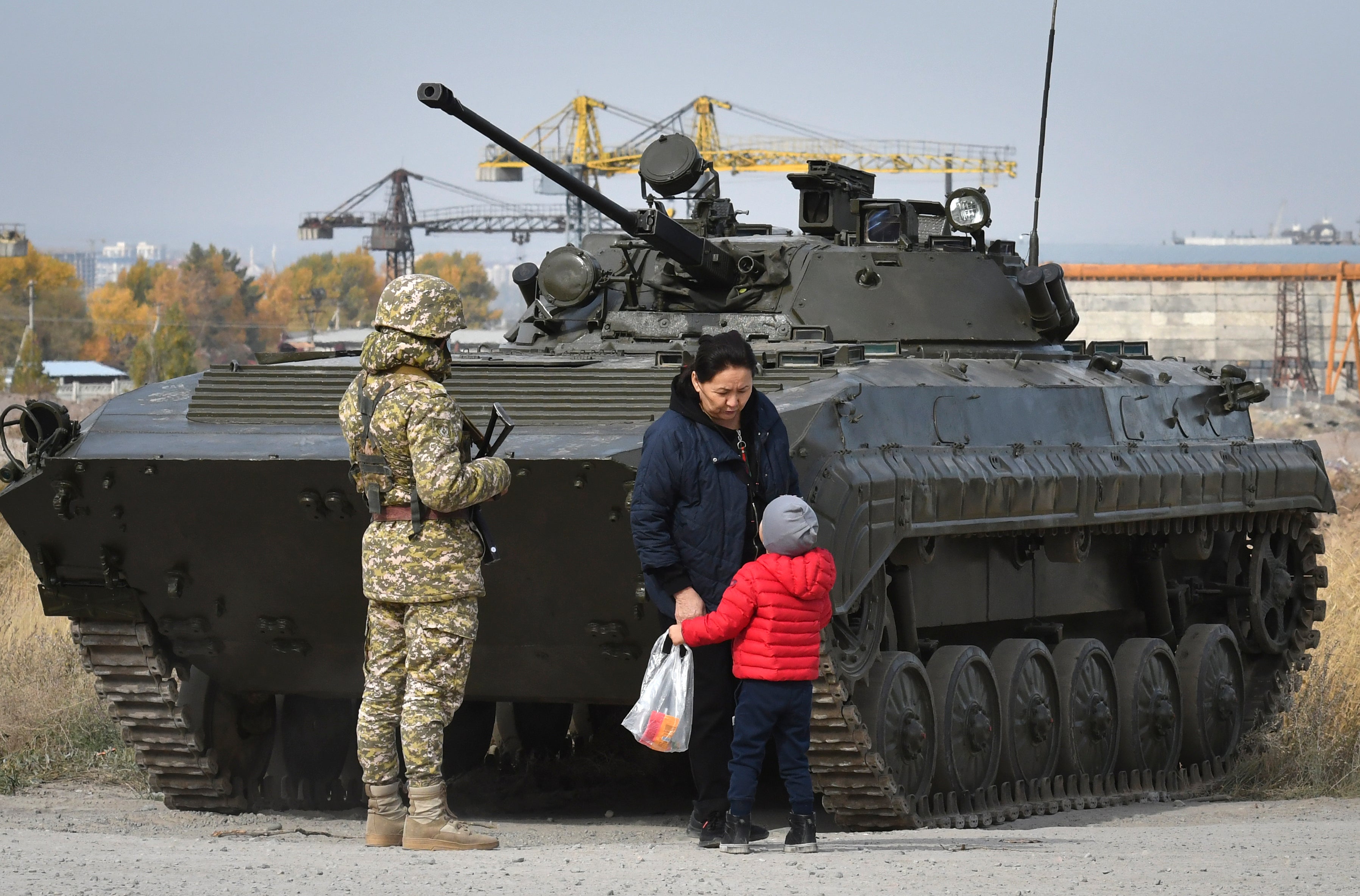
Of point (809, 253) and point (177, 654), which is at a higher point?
point (809, 253)

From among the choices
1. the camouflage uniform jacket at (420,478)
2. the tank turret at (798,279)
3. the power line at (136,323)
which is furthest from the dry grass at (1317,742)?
the power line at (136,323)

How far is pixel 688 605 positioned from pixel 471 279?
128m

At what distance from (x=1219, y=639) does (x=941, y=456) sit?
11.7 ft

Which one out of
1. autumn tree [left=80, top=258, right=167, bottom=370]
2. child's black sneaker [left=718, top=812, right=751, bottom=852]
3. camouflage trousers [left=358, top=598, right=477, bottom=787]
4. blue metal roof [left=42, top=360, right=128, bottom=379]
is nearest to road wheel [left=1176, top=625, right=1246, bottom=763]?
child's black sneaker [left=718, top=812, right=751, bottom=852]

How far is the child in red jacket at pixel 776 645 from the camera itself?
23.0 feet

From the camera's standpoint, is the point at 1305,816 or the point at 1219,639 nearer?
the point at 1305,816

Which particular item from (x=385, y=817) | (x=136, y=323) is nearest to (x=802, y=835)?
(x=385, y=817)

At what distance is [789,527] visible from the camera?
698cm

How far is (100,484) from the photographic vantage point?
333 inches

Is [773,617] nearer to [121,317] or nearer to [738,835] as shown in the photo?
[738,835]

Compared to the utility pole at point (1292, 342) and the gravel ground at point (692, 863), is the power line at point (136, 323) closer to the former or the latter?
the utility pole at point (1292, 342)

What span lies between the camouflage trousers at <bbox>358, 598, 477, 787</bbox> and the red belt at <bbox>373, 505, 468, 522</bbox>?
0.30 meters

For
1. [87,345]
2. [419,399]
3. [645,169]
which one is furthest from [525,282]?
[87,345]

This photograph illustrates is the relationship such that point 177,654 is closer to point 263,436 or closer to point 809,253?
point 263,436
